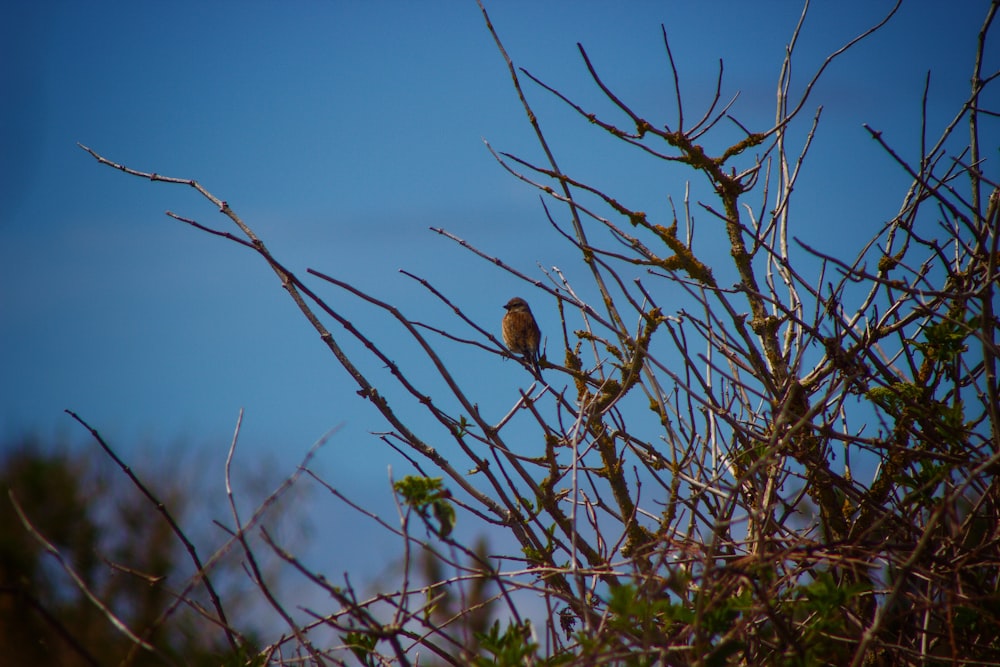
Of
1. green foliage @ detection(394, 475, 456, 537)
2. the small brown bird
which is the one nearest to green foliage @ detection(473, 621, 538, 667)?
green foliage @ detection(394, 475, 456, 537)

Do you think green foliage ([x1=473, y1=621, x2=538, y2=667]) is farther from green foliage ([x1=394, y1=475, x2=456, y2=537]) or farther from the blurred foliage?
the blurred foliage

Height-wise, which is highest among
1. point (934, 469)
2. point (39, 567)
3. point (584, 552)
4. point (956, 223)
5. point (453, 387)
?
point (39, 567)

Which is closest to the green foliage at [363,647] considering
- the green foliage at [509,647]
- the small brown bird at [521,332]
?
the green foliage at [509,647]

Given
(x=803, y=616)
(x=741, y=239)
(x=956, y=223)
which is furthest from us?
(x=741, y=239)

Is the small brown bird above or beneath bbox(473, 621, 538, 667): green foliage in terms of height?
above

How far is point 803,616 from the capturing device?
2.16 meters

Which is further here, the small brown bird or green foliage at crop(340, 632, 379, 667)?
the small brown bird

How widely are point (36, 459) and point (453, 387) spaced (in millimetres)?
16140

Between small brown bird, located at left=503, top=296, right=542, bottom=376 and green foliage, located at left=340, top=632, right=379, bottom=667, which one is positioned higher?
small brown bird, located at left=503, top=296, right=542, bottom=376

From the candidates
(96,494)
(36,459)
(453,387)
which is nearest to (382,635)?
(453,387)

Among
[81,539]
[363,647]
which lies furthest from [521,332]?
[81,539]

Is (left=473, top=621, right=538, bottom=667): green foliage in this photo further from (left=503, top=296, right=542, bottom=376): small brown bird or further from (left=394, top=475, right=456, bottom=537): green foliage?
(left=503, top=296, right=542, bottom=376): small brown bird

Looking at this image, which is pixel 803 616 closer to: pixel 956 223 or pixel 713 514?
pixel 713 514

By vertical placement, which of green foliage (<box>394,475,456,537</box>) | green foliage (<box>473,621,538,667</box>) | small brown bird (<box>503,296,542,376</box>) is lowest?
green foliage (<box>473,621,538,667</box>)
